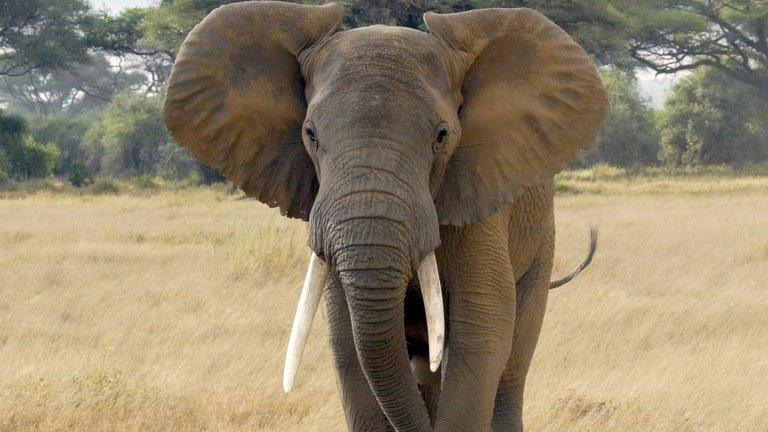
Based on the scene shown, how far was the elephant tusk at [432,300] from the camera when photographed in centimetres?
314

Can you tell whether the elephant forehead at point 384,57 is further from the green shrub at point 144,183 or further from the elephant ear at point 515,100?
the green shrub at point 144,183

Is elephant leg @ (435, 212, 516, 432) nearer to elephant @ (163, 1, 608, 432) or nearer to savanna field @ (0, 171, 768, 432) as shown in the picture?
elephant @ (163, 1, 608, 432)

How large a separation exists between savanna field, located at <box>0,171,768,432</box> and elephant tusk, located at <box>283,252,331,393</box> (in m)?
2.12

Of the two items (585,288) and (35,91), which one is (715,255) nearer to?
(585,288)

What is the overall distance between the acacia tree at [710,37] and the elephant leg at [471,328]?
26.8 meters

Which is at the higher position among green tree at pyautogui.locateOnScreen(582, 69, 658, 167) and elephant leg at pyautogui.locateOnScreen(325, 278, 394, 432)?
elephant leg at pyautogui.locateOnScreen(325, 278, 394, 432)

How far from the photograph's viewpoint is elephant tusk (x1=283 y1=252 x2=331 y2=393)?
10.7 feet

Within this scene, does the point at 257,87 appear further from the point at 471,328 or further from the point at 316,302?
the point at 471,328

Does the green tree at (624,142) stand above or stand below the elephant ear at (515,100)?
below

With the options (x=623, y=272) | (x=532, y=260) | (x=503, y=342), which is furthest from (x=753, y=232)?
(x=503, y=342)

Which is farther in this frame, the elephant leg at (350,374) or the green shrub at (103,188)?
the green shrub at (103,188)

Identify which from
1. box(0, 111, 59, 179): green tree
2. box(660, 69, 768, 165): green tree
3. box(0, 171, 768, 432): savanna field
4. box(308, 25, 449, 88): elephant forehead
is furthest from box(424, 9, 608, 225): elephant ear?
box(660, 69, 768, 165): green tree

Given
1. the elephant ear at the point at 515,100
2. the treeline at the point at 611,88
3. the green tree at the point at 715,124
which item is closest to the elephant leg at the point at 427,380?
the elephant ear at the point at 515,100

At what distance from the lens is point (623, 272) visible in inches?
389
